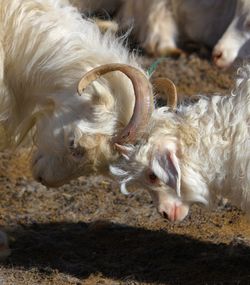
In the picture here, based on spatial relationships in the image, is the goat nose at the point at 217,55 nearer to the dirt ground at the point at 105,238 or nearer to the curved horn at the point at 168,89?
the dirt ground at the point at 105,238

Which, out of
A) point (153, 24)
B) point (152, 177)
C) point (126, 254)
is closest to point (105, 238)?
point (126, 254)

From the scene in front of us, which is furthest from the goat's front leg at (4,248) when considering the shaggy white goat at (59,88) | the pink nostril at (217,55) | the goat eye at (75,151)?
the pink nostril at (217,55)

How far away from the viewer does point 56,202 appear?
7.81m

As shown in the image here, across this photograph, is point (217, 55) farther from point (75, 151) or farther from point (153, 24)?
point (75, 151)

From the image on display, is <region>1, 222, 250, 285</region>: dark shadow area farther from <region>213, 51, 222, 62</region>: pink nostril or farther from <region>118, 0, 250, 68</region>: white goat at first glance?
<region>118, 0, 250, 68</region>: white goat

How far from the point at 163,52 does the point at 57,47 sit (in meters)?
5.44

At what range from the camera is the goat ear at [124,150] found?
5.96 meters

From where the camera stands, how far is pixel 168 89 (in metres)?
6.25

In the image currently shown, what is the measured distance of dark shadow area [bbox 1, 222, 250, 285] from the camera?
248 inches

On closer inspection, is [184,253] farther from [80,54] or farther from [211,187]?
[80,54]

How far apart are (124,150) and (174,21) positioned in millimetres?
6209

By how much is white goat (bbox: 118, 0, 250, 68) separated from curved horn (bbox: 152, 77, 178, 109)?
5096 mm

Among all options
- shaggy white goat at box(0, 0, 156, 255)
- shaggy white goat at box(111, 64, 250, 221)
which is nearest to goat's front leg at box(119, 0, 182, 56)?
shaggy white goat at box(0, 0, 156, 255)

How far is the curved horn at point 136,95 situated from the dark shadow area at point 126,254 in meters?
0.90
